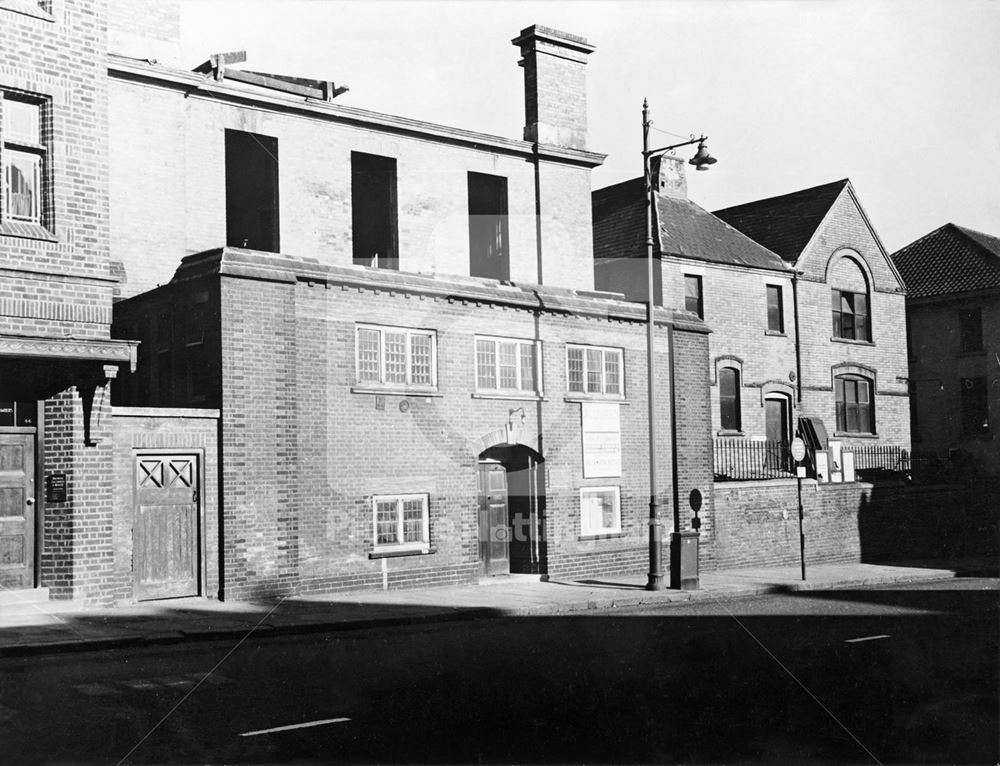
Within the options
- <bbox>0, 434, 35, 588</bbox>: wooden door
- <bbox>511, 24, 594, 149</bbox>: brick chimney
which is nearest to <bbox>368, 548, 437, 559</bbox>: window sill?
<bbox>0, 434, 35, 588</bbox>: wooden door

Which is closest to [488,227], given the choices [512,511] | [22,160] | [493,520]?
[512,511]

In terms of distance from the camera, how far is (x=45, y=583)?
16094 mm

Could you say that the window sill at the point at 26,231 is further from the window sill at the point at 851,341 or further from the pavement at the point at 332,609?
the window sill at the point at 851,341

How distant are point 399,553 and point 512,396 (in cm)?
406

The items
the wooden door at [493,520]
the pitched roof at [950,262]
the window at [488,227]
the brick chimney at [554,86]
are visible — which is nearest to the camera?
the wooden door at [493,520]

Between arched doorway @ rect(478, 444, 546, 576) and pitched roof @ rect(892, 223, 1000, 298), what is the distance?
24.7 meters

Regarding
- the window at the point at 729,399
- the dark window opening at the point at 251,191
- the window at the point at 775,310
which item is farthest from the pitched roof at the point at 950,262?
the dark window opening at the point at 251,191

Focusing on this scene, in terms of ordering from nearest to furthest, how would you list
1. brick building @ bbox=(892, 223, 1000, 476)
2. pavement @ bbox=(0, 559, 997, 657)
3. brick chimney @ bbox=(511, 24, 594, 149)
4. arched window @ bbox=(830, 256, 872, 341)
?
pavement @ bbox=(0, 559, 997, 657)
brick chimney @ bbox=(511, 24, 594, 149)
arched window @ bbox=(830, 256, 872, 341)
brick building @ bbox=(892, 223, 1000, 476)

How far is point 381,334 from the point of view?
19594 mm

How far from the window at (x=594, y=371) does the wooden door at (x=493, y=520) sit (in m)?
2.58

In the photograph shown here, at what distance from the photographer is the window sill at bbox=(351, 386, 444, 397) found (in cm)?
1916

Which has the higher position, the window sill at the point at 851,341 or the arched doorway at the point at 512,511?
the window sill at the point at 851,341

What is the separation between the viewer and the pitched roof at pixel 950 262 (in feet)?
136

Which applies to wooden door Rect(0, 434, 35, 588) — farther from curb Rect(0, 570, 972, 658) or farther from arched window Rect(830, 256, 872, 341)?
arched window Rect(830, 256, 872, 341)
